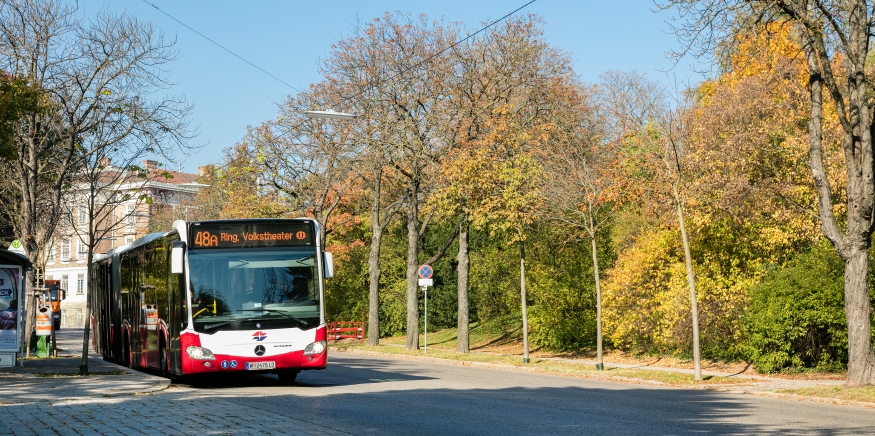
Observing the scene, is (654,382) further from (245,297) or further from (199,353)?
(199,353)

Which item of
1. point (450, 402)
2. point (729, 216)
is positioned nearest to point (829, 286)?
point (729, 216)

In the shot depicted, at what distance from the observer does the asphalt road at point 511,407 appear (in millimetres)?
12227

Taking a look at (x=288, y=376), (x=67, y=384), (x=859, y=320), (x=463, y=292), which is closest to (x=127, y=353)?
(x=67, y=384)

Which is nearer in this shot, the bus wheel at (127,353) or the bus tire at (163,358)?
the bus tire at (163,358)

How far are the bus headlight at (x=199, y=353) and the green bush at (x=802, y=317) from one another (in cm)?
1397

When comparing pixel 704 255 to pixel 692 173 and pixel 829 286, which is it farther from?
pixel 829 286

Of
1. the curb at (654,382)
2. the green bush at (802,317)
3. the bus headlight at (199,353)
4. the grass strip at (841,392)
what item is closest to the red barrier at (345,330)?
the curb at (654,382)

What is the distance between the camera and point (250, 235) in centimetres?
1827

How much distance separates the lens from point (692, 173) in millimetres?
27453

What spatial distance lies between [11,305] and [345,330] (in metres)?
29.6

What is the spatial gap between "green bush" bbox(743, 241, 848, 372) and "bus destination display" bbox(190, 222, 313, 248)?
483 inches

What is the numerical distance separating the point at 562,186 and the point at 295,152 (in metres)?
16.9

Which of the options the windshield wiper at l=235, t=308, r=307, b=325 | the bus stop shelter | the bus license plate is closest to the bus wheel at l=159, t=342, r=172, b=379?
the bus license plate

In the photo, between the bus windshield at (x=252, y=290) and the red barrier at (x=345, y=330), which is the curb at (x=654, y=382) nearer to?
the bus windshield at (x=252, y=290)
